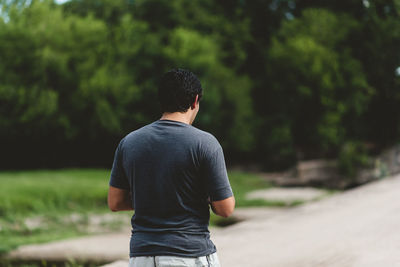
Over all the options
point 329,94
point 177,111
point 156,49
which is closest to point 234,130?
point 156,49

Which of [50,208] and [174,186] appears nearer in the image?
[174,186]

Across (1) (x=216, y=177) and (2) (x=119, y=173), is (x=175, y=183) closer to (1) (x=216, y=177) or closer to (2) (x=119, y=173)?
(1) (x=216, y=177)

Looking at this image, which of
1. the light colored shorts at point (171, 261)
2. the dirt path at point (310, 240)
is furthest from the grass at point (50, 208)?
the light colored shorts at point (171, 261)

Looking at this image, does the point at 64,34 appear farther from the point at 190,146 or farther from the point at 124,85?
the point at 190,146

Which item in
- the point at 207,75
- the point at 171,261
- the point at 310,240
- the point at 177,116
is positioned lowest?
the point at 310,240

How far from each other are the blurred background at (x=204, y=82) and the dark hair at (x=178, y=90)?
1100 cm

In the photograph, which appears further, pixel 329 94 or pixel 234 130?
pixel 234 130

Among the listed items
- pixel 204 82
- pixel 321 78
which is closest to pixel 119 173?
pixel 321 78

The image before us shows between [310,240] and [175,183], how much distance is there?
18.3 feet

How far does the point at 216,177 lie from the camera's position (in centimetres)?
235

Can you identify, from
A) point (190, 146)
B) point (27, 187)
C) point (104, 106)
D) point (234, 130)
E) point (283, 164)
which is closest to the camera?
point (190, 146)

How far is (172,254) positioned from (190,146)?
0.52 m

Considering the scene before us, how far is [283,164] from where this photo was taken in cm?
2798

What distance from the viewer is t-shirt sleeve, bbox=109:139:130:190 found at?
259cm
